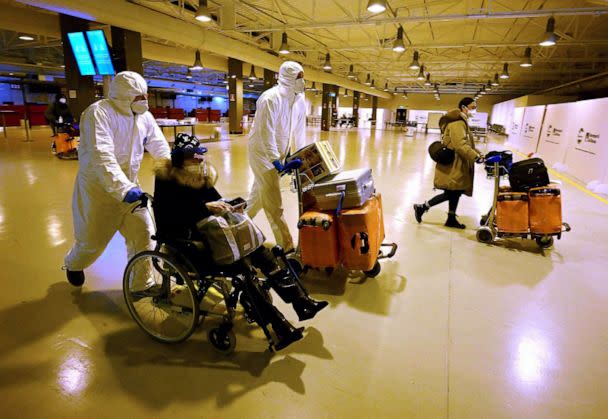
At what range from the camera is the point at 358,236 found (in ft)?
7.80

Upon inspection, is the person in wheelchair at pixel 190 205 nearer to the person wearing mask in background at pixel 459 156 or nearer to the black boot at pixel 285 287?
the black boot at pixel 285 287

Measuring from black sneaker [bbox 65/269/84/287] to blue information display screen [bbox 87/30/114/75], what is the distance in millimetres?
6547

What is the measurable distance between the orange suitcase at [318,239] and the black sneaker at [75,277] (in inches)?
61.6

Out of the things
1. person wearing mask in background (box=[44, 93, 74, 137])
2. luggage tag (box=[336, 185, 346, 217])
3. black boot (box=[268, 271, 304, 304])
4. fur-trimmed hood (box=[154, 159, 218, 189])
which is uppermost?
person wearing mask in background (box=[44, 93, 74, 137])

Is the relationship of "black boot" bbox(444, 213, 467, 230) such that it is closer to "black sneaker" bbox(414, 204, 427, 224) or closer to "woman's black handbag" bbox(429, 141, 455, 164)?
"black sneaker" bbox(414, 204, 427, 224)

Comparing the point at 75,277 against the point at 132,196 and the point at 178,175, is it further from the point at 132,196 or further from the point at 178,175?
the point at 178,175

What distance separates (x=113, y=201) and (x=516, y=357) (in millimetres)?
2510

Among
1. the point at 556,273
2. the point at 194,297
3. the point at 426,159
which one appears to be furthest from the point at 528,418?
the point at 426,159

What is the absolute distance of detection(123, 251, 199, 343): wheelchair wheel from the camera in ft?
6.02

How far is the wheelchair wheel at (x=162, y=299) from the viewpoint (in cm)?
183

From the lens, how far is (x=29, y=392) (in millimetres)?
1598

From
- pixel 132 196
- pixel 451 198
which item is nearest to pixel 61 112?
pixel 132 196

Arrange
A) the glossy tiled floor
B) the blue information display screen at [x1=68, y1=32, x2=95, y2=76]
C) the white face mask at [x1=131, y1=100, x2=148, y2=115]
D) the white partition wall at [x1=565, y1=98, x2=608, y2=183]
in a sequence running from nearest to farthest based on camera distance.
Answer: the glossy tiled floor < the white face mask at [x1=131, y1=100, x2=148, y2=115] < the white partition wall at [x1=565, y1=98, x2=608, y2=183] < the blue information display screen at [x1=68, y1=32, x2=95, y2=76]

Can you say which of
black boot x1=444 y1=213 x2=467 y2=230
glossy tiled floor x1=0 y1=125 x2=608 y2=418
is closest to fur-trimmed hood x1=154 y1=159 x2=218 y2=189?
glossy tiled floor x1=0 y1=125 x2=608 y2=418
